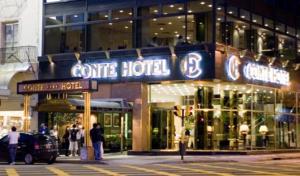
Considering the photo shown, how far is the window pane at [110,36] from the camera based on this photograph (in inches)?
1549

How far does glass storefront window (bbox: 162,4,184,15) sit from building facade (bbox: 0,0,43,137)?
31.4ft

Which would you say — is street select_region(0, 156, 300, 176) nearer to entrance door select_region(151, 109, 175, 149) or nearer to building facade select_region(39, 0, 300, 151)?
building facade select_region(39, 0, 300, 151)

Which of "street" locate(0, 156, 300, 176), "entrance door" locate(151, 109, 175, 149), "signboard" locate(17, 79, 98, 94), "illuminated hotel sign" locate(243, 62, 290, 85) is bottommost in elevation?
"street" locate(0, 156, 300, 176)

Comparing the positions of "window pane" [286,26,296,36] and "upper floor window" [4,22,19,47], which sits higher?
"window pane" [286,26,296,36]

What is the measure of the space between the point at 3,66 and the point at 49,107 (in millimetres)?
8396

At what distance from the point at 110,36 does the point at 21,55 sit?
650cm

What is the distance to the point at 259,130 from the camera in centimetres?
4175

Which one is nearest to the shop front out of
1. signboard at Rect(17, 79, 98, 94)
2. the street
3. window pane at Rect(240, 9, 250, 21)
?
window pane at Rect(240, 9, 250, 21)

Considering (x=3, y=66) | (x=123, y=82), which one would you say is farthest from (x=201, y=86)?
(x=3, y=66)

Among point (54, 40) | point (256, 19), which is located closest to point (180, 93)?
point (256, 19)

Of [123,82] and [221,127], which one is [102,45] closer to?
[123,82]

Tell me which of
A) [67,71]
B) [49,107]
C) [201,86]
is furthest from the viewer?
[67,71]

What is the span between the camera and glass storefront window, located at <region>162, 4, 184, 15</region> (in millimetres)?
37438

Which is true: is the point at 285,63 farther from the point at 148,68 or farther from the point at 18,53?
the point at 18,53
